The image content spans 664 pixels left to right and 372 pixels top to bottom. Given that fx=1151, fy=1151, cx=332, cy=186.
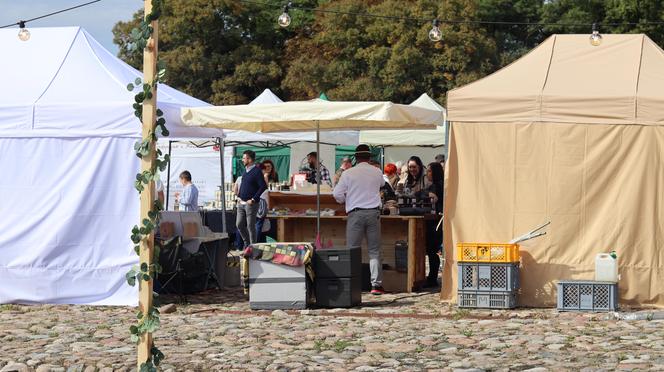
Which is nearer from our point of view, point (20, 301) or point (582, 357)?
point (582, 357)

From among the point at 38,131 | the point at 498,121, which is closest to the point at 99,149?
the point at 38,131

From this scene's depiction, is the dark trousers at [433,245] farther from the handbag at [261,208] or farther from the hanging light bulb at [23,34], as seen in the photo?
the hanging light bulb at [23,34]

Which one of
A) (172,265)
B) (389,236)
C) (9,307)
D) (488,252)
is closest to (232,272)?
(172,265)

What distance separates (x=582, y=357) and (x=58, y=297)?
6675 mm

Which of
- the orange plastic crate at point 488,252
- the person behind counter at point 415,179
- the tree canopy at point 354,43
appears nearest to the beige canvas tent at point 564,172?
the orange plastic crate at point 488,252

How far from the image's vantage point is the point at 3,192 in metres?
13.4

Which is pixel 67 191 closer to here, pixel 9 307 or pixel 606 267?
pixel 9 307

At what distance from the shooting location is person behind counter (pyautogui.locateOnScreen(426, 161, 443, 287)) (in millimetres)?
14969

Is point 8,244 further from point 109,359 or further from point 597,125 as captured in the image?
point 597,125

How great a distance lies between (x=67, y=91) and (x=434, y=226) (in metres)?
4.97

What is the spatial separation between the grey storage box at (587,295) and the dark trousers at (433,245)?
9.31ft

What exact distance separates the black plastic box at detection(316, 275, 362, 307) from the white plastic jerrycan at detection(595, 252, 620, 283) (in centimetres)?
265

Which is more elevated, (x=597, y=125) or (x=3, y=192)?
(x=597, y=125)

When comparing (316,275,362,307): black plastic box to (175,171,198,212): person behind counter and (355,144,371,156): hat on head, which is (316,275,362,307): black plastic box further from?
(175,171,198,212): person behind counter
